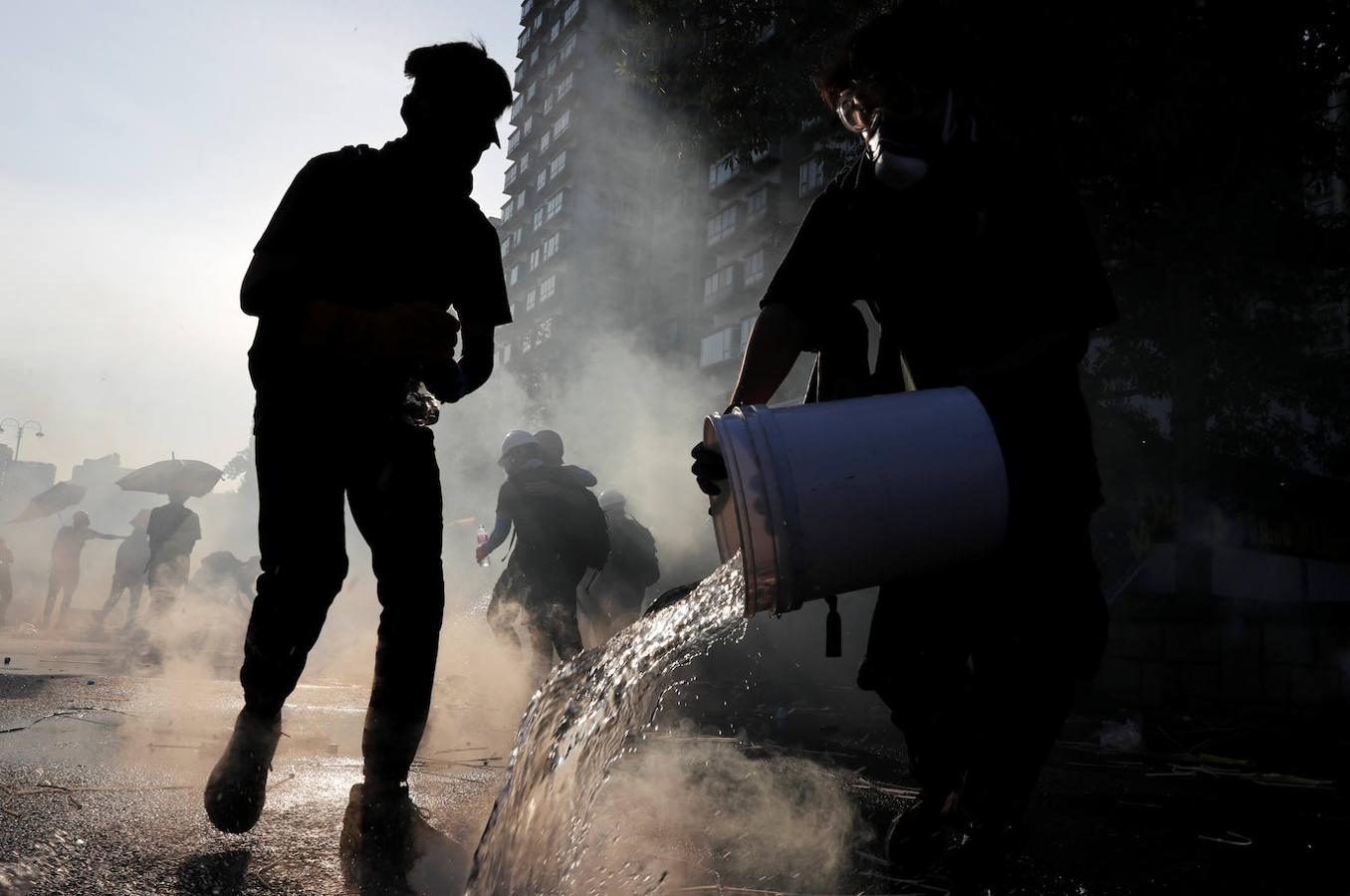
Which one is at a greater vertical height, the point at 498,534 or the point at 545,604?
the point at 498,534

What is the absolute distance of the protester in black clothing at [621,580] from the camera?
823 centimetres

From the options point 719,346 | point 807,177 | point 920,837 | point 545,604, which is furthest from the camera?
point 807,177

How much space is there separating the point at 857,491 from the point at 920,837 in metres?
0.75

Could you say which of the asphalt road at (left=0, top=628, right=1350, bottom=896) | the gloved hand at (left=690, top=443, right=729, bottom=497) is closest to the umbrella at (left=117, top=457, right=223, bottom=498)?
the asphalt road at (left=0, top=628, right=1350, bottom=896)

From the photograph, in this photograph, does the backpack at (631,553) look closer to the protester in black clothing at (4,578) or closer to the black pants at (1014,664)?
the black pants at (1014,664)

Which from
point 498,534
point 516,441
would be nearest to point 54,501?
point 498,534

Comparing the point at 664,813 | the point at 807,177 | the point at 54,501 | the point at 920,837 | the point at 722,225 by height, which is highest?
the point at 722,225

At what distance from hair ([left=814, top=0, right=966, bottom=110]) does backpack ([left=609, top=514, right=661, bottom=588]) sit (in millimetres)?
6627

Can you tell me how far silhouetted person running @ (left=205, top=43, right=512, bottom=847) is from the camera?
2.03 m

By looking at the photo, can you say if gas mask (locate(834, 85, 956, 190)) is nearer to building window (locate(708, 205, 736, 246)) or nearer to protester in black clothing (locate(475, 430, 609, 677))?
protester in black clothing (locate(475, 430, 609, 677))

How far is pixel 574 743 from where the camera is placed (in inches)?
80.8

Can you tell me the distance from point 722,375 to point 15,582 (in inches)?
851

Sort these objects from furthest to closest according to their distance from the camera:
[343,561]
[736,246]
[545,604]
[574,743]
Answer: [736,246] < [545,604] < [343,561] < [574,743]

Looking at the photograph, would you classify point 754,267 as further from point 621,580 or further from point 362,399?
point 362,399
